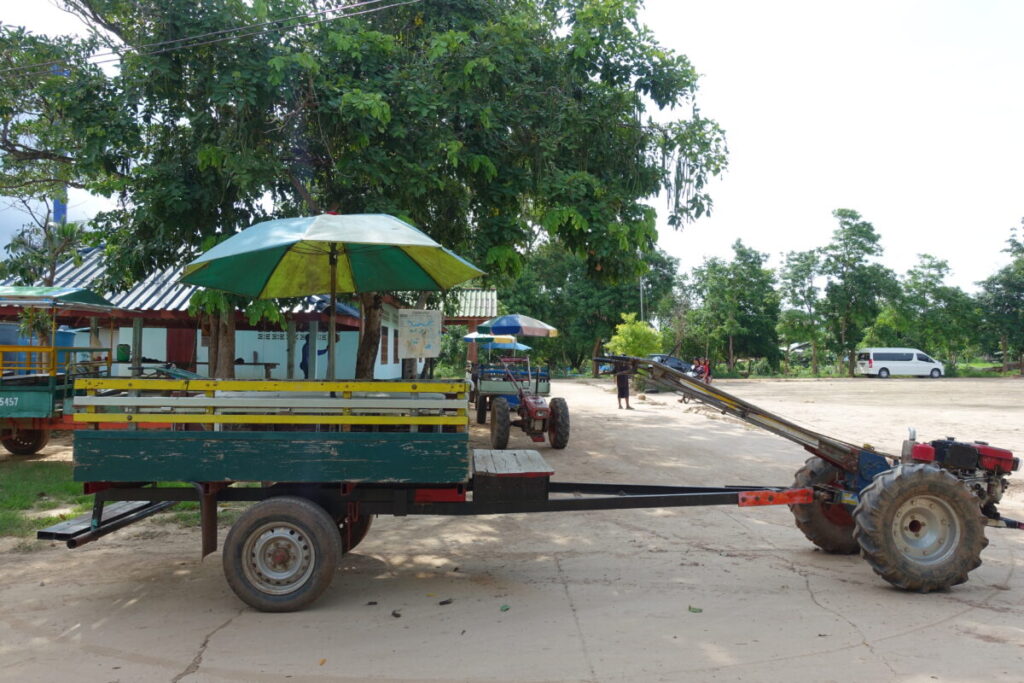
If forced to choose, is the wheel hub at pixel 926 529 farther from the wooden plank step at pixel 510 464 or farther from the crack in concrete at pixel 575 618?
the wooden plank step at pixel 510 464

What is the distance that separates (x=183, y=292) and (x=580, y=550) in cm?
1374

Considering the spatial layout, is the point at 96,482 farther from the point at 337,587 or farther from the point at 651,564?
the point at 651,564

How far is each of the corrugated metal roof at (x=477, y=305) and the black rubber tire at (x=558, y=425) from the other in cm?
927

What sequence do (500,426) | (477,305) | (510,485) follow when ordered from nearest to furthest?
1. (510,485)
2. (500,426)
3. (477,305)

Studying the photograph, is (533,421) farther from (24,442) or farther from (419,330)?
(24,442)

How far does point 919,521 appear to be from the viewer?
17.3 feet

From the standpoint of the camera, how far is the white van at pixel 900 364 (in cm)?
4588

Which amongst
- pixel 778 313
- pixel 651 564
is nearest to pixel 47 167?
pixel 651 564

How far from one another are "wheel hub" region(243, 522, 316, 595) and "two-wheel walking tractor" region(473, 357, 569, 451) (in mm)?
8324

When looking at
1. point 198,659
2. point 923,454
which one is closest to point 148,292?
point 198,659

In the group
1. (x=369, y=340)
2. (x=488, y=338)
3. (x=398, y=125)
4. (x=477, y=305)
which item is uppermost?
(x=398, y=125)

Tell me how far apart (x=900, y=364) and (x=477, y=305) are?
111 feet

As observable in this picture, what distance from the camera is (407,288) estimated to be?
23.1 ft

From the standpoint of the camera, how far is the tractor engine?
5.52 m
